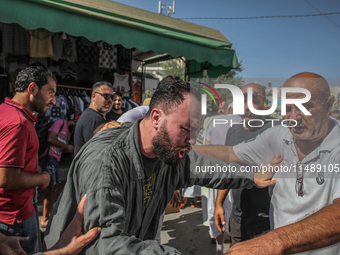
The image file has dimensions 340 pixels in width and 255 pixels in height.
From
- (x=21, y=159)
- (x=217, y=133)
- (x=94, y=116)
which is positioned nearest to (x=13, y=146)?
(x=21, y=159)

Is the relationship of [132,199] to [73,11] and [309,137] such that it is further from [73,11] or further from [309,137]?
[73,11]

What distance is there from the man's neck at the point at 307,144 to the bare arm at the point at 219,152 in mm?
506

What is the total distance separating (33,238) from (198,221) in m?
3.13

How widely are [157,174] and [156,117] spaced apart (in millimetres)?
386

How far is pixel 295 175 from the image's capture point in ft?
5.29

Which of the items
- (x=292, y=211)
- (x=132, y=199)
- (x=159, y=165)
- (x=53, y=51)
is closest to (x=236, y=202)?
(x=292, y=211)

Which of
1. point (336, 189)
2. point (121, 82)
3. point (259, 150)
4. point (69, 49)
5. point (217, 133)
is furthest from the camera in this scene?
point (121, 82)

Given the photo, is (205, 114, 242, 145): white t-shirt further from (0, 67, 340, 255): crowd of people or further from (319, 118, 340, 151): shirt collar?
(319, 118, 340, 151): shirt collar

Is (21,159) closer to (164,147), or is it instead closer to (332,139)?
(164,147)

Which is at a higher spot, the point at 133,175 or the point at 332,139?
the point at 332,139

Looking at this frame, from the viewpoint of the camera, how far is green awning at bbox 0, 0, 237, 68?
392 centimetres

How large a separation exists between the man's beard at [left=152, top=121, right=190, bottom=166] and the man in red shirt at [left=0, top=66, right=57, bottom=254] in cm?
112

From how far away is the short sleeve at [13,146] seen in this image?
172 cm

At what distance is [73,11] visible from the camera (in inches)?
170
